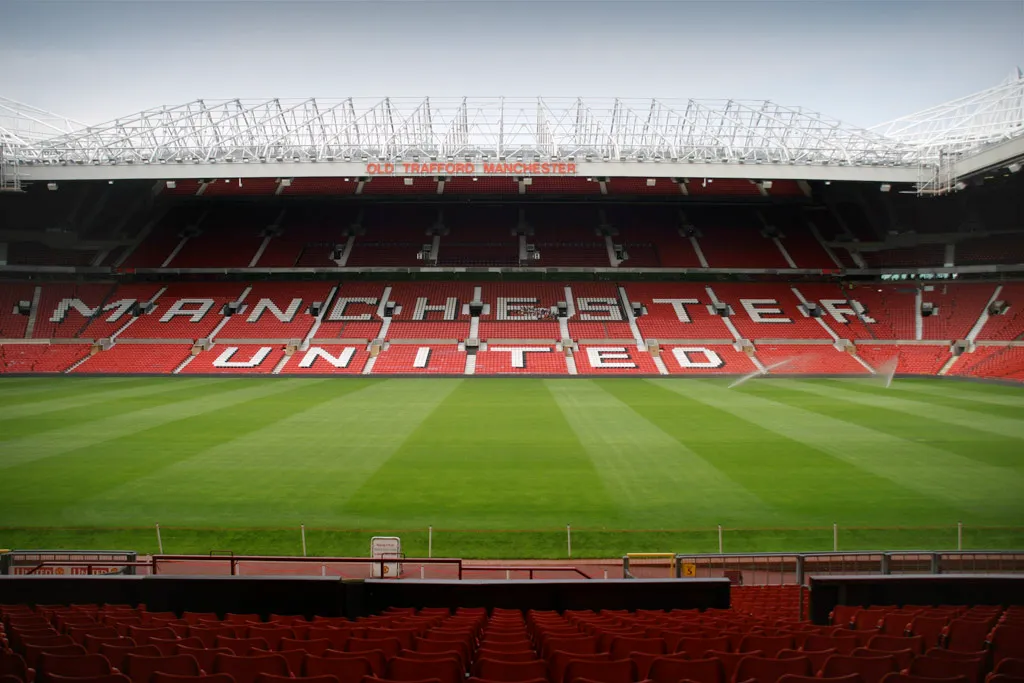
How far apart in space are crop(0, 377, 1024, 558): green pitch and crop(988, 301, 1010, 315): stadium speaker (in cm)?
1899

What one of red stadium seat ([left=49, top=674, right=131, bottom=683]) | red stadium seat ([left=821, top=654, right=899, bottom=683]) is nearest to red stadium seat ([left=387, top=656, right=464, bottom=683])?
red stadium seat ([left=49, top=674, right=131, bottom=683])

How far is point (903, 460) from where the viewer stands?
20297mm

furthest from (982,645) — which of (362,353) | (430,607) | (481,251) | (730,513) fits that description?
(481,251)

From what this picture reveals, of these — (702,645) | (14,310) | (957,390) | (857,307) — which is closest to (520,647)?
(702,645)

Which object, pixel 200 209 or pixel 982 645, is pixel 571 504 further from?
pixel 200 209

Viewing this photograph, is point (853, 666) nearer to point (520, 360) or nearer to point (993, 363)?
point (520, 360)

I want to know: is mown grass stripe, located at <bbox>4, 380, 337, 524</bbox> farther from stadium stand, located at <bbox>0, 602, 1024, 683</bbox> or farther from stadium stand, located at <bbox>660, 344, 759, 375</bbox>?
stadium stand, located at <bbox>660, 344, 759, 375</bbox>

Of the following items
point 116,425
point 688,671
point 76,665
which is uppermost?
point 116,425

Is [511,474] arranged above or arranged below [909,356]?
below

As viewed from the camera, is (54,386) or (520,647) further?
(54,386)

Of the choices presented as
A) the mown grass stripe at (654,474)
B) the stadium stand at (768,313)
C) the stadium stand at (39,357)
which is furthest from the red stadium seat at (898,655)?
the stadium stand at (39,357)

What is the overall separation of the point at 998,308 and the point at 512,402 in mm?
38271

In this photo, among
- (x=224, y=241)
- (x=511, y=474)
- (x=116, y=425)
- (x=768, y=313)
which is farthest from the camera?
(x=224, y=241)

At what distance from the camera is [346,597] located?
8031 millimetres
